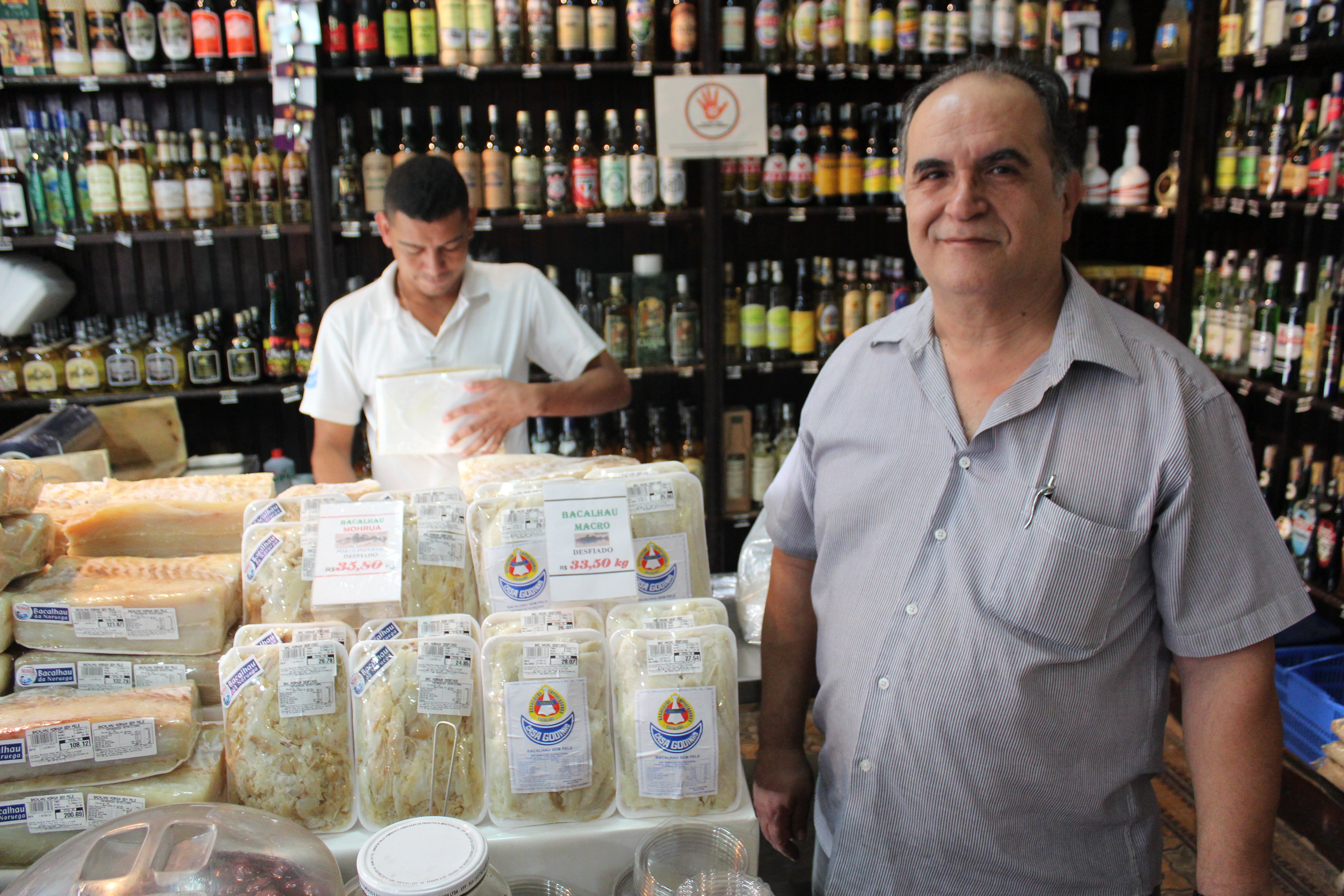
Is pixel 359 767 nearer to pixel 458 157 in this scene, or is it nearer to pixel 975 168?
pixel 975 168

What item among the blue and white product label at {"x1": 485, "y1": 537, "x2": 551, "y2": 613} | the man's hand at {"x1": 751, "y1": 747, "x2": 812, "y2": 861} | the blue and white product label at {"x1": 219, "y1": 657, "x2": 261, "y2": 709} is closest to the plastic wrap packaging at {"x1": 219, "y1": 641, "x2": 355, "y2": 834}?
the blue and white product label at {"x1": 219, "y1": 657, "x2": 261, "y2": 709}

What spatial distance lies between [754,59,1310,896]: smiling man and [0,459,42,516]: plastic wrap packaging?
110cm

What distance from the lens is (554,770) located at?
1.12m

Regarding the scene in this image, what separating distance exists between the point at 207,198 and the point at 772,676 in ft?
9.03

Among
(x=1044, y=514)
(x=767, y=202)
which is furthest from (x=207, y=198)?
(x=1044, y=514)

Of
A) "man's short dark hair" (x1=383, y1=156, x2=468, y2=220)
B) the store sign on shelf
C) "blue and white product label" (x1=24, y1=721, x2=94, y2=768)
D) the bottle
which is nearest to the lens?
"blue and white product label" (x1=24, y1=721, x2=94, y2=768)

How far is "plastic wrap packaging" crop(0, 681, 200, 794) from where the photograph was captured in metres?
1.07

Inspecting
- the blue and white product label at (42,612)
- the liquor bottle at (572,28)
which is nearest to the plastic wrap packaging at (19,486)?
the blue and white product label at (42,612)

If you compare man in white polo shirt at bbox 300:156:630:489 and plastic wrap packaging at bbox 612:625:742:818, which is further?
man in white polo shirt at bbox 300:156:630:489

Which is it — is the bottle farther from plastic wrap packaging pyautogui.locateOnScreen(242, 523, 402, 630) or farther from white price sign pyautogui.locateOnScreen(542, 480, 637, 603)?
plastic wrap packaging pyautogui.locateOnScreen(242, 523, 402, 630)

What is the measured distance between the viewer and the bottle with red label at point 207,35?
3203 millimetres

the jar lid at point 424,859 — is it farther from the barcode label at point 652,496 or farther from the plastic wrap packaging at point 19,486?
the plastic wrap packaging at point 19,486

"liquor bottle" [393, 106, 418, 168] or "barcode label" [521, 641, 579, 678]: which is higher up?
"liquor bottle" [393, 106, 418, 168]

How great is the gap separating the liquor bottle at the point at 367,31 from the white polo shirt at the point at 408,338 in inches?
46.8
